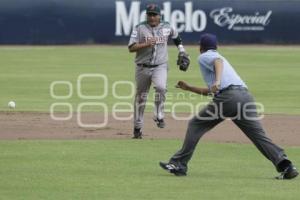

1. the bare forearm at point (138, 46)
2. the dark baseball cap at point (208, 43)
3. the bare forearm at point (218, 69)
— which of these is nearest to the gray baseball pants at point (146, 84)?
the bare forearm at point (138, 46)

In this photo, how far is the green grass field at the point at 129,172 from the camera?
9.54 m

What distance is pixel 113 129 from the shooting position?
52.9 ft

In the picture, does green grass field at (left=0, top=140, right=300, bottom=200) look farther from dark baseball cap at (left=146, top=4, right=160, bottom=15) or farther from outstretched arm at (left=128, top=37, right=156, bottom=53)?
dark baseball cap at (left=146, top=4, right=160, bottom=15)

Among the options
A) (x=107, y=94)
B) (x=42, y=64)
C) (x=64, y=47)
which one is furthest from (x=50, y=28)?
(x=107, y=94)

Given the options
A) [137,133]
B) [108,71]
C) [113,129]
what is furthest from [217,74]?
[108,71]

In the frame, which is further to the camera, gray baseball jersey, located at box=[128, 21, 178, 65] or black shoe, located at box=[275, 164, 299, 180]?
gray baseball jersey, located at box=[128, 21, 178, 65]

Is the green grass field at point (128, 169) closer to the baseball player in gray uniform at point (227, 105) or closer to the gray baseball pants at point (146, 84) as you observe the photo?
the baseball player in gray uniform at point (227, 105)

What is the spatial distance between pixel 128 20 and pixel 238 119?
3098 centimetres

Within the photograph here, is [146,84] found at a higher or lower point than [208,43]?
lower

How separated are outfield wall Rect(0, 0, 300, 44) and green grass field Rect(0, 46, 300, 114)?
863 mm

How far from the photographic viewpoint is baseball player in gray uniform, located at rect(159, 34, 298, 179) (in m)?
10.5

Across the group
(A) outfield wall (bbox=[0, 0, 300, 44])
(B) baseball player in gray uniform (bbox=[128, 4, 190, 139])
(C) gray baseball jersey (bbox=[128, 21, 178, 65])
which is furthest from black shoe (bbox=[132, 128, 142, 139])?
(A) outfield wall (bbox=[0, 0, 300, 44])

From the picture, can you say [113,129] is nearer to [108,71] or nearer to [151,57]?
[151,57]

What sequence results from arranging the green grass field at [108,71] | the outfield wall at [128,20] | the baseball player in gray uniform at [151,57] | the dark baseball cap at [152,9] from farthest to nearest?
the outfield wall at [128,20] → the green grass field at [108,71] → the baseball player in gray uniform at [151,57] → the dark baseball cap at [152,9]
